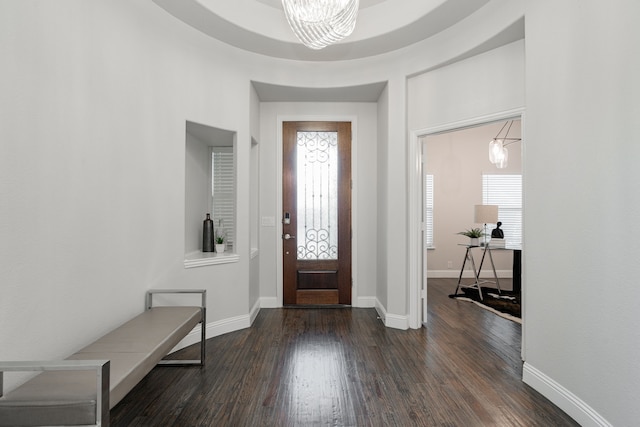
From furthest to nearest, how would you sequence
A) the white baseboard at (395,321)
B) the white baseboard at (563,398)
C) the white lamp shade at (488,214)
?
the white lamp shade at (488,214) < the white baseboard at (395,321) < the white baseboard at (563,398)

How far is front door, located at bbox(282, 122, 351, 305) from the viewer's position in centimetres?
466

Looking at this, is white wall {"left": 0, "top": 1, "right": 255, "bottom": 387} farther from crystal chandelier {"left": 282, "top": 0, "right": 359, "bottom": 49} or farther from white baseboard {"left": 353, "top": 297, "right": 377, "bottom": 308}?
white baseboard {"left": 353, "top": 297, "right": 377, "bottom": 308}

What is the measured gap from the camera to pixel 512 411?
2221 millimetres

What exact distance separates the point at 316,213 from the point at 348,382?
2.45 metres

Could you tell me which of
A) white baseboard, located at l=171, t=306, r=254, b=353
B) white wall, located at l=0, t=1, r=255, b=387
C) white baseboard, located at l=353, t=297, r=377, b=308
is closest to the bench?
white wall, located at l=0, t=1, r=255, b=387

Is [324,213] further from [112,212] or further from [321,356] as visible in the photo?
[112,212]

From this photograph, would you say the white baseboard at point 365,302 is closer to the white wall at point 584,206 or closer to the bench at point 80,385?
the white wall at point 584,206

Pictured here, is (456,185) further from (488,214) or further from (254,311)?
(254,311)

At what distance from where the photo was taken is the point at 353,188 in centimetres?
466

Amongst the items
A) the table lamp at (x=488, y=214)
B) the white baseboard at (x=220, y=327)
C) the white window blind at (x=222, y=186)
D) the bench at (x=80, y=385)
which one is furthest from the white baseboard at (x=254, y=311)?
the table lamp at (x=488, y=214)

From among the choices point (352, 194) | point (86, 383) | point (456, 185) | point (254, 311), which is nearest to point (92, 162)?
point (86, 383)

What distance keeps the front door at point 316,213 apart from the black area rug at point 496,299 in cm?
192

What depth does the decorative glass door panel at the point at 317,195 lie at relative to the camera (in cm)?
468

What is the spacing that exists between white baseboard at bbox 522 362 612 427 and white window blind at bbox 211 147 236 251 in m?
3.35
